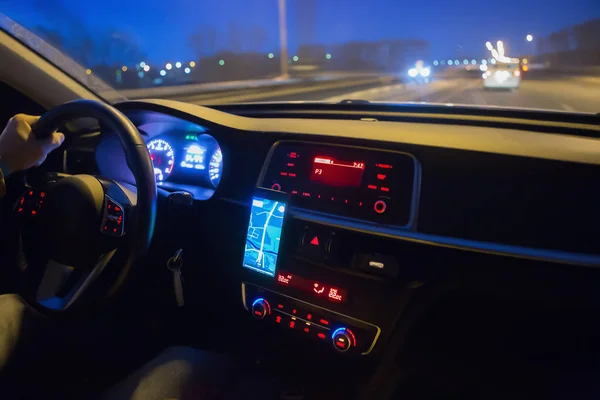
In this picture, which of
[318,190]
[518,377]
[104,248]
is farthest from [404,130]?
[104,248]

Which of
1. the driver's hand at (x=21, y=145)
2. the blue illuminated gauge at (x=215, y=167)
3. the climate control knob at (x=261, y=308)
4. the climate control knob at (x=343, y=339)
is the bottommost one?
the climate control knob at (x=343, y=339)

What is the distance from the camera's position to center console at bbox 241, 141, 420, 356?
2416 mm

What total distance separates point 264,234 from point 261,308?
0.41m

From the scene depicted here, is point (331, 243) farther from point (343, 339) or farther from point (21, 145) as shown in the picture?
point (21, 145)

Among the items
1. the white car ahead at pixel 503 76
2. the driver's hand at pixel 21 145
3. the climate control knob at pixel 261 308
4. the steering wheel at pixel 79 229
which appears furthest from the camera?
the white car ahead at pixel 503 76

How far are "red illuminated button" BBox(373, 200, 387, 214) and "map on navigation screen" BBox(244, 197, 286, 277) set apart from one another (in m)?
0.46

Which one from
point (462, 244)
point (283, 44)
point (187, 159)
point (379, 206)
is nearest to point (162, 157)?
point (187, 159)

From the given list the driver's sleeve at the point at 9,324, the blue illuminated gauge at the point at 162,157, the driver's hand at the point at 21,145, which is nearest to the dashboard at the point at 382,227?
the blue illuminated gauge at the point at 162,157

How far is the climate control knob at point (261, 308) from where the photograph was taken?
2.82 meters

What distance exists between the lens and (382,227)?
240cm

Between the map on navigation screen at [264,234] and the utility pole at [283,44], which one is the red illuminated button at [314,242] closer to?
the map on navigation screen at [264,234]

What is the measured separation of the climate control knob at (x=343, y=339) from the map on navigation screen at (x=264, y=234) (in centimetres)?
44

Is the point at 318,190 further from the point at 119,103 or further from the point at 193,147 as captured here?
the point at 119,103

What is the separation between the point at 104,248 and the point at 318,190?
104 centimetres
